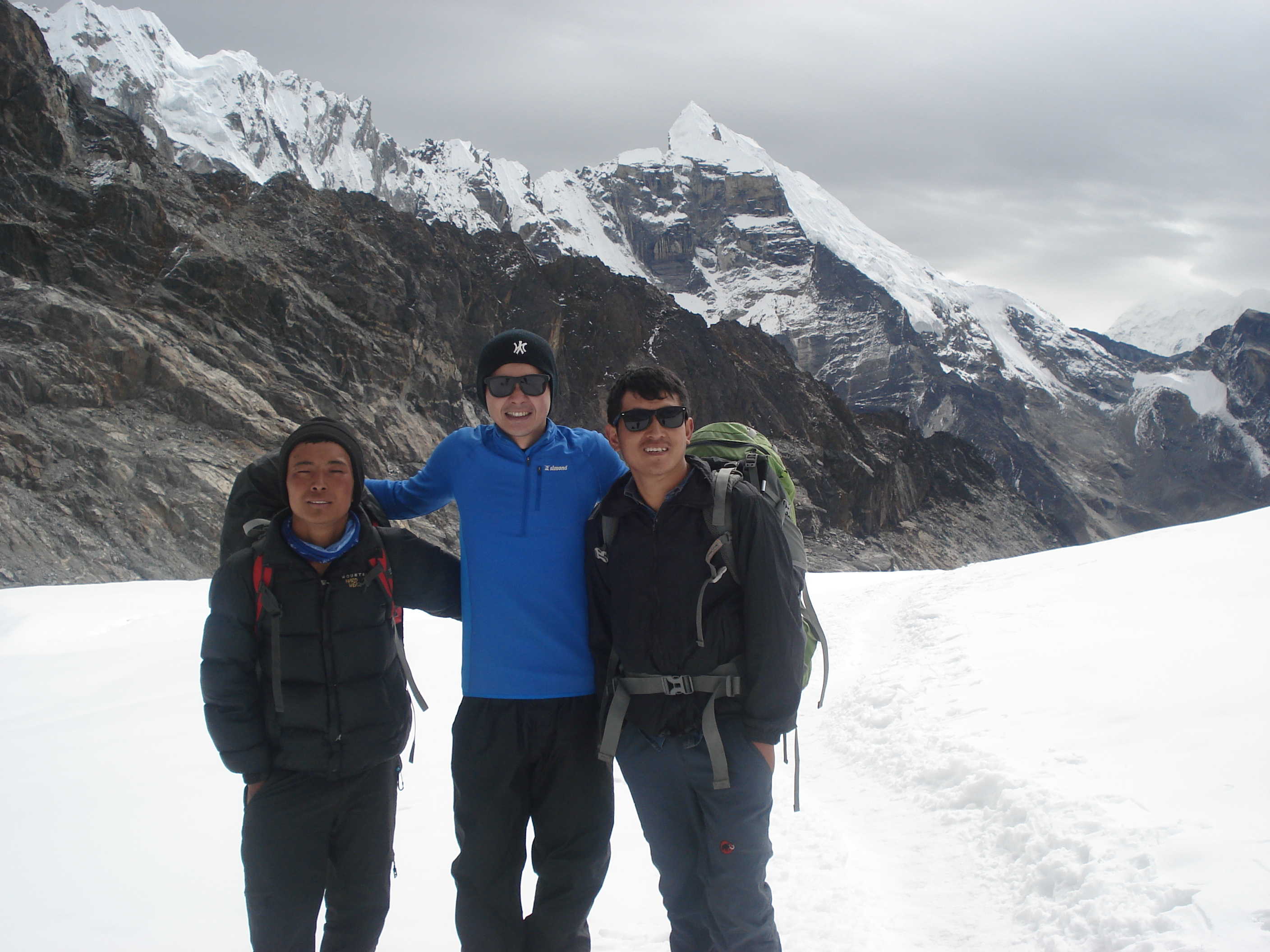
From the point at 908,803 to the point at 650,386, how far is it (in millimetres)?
4002

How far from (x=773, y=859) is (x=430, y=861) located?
6.14 ft

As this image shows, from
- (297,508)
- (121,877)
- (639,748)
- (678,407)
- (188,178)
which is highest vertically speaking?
(188,178)

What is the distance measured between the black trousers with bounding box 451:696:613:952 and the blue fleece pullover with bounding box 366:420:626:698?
11cm

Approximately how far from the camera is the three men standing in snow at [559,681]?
9.66ft

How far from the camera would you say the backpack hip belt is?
9.64 feet

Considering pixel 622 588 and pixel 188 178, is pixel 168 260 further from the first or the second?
pixel 622 588

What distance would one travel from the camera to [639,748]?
3.10 meters

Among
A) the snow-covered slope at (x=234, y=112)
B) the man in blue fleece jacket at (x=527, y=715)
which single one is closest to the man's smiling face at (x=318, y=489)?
the man in blue fleece jacket at (x=527, y=715)

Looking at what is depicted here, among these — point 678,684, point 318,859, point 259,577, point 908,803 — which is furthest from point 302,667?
point 908,803

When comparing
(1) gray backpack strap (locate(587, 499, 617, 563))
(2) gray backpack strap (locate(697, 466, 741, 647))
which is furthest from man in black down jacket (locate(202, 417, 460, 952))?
(2) gray backpack strap (locate(697, 466, 741, 647))

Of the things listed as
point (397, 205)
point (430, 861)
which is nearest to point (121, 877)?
point (430, 861)

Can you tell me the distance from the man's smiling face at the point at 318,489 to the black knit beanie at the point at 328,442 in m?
0.02

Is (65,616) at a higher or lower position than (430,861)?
higher

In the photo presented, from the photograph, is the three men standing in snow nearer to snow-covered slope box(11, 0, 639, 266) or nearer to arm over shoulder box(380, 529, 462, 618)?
arm over shoulder box(380, 529, 462, 618)
